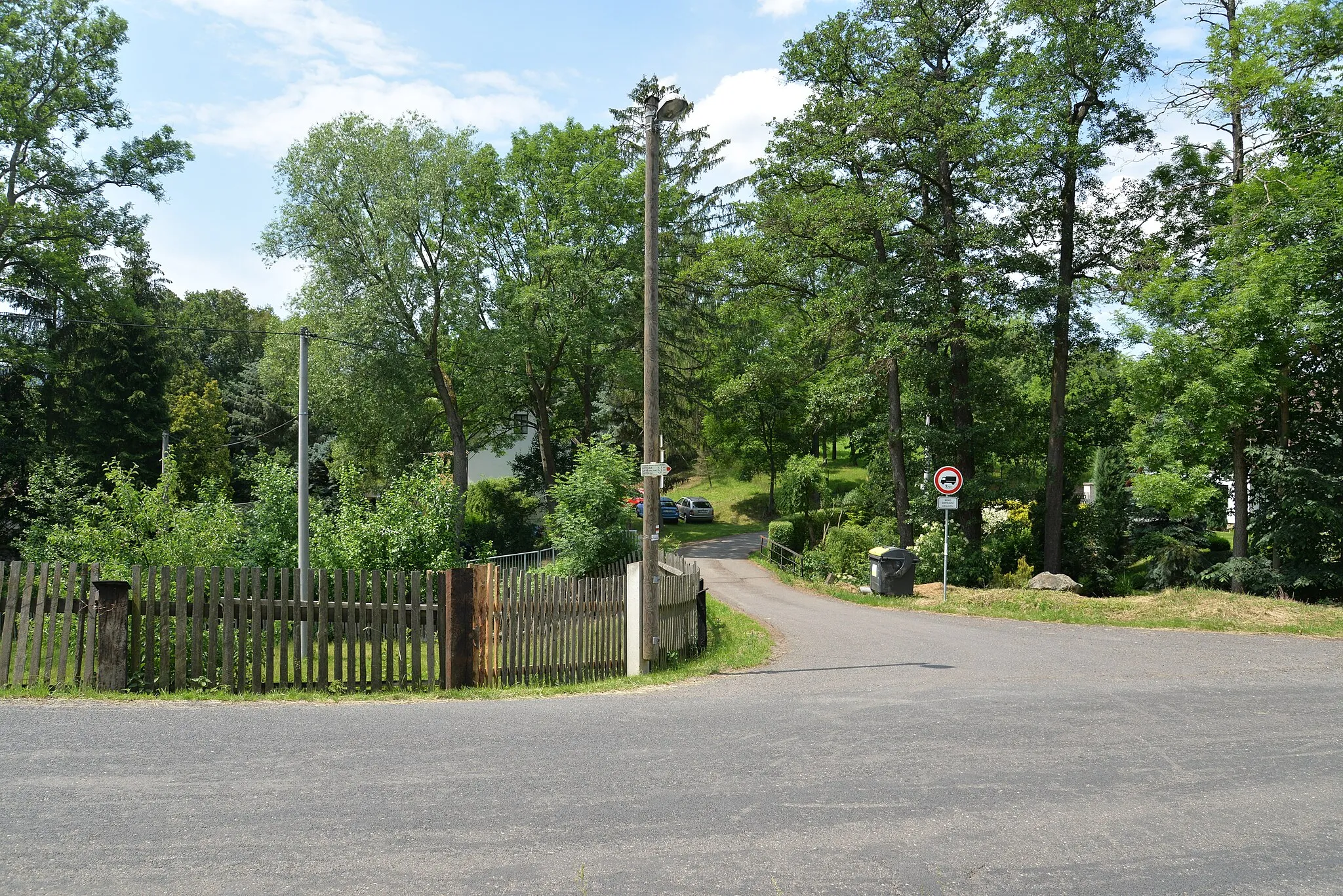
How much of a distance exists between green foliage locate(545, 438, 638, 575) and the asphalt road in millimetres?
9304

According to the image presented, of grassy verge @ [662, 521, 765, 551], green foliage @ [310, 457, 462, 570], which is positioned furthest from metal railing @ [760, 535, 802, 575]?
green foliage @ [310, 457, 462, 570]

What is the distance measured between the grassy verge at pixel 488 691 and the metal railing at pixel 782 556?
1555 cm

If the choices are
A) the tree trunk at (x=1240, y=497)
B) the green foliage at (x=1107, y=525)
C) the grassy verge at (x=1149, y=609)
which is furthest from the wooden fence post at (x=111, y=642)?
the green foliage at (x=1107, y=525)

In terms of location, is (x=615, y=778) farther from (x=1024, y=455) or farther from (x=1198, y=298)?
(x=1024, y=455)

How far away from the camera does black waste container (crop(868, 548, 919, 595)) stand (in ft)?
72.8

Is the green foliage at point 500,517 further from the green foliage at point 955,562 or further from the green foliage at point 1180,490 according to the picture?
the green foliage at point 1180,490

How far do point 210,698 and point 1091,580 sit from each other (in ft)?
83.7

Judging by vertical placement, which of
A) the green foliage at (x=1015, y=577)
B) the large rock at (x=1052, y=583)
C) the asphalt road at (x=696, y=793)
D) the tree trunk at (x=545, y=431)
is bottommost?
the green foliage at (x=1015, y=577)

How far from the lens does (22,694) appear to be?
9016 mm

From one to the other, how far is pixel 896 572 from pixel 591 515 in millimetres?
8112

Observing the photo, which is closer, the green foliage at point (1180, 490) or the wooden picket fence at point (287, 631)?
the wooden picket fence at point (287, 631)

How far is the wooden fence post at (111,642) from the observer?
370 inches

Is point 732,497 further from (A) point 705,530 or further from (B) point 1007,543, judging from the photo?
(B) point 1007,543

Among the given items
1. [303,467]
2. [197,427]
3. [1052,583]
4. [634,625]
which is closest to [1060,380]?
[1052,583]
